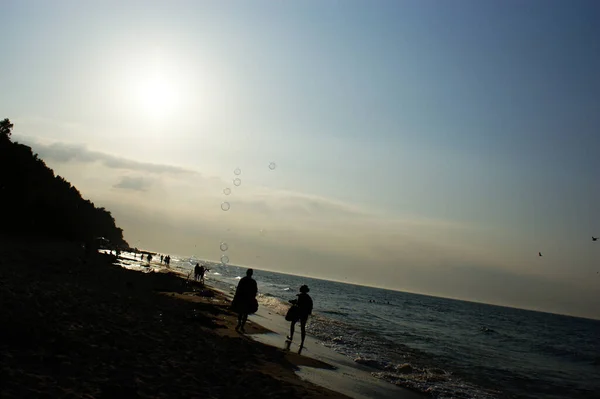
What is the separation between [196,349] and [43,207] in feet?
217

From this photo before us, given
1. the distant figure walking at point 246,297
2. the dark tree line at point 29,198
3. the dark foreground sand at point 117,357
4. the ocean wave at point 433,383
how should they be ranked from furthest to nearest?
1. the dark tree line at point 29,198
2. the distant figure walking at point 246,297
3. the ocean wave at point 433,383
4. the dark foreground sand at point 117,357

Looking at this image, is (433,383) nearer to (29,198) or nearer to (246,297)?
(246,297)

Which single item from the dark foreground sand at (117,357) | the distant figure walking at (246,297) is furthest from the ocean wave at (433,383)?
the distant figure walking at (246,297)

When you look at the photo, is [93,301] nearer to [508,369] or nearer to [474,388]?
[474,388]

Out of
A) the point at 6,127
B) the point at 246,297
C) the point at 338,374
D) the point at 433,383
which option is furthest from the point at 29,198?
the point at 433,383

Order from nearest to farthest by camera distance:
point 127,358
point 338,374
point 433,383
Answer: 1. point 127,358
2. point 338,374
3. point 433,383

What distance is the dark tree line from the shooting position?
5934cm

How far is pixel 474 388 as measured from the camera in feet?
Answer: 62.1

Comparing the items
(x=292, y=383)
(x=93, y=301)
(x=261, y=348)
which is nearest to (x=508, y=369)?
(x=261, y=348)

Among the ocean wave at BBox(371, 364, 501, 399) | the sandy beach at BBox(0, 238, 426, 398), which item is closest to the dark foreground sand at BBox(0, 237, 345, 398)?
the sandy beach at BBox(0, 238, 426, 398)

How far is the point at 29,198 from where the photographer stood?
6272cm

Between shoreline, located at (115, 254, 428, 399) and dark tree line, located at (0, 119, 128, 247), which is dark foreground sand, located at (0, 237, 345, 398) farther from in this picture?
dark tree line, located at (0, 119, 128, 247)

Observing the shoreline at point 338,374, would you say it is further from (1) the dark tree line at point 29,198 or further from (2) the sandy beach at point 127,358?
(1) the dark tree line at point 29,198

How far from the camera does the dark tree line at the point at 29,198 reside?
59344 mm
